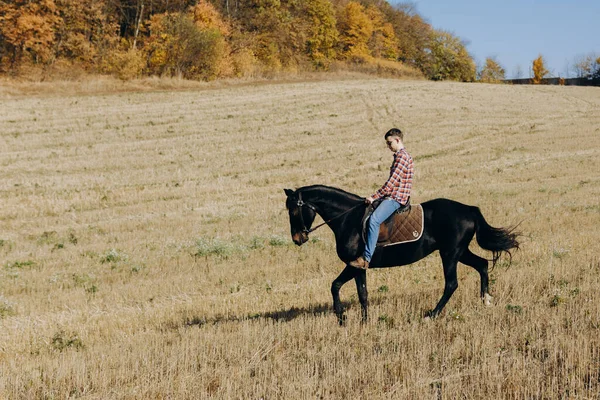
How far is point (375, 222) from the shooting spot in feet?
25.9

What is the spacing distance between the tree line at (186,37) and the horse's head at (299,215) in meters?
48.1

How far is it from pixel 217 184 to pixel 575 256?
57.1 feet

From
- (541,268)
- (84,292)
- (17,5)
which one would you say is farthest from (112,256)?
(17,5)

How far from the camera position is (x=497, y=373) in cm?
542

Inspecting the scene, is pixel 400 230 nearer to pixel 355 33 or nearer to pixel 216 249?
pixel 216 249

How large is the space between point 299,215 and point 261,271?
410 cm

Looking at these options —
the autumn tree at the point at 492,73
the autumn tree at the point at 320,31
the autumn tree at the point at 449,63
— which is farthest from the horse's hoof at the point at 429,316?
the autumn tree at the point at 492,73

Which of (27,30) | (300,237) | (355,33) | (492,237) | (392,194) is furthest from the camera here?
(355,33)

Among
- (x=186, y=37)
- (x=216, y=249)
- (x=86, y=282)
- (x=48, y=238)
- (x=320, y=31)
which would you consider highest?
(x=320, y=31)

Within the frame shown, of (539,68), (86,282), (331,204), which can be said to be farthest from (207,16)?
(539,68)

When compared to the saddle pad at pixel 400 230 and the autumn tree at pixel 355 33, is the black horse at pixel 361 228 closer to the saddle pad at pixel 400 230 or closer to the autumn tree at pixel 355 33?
the saddle pad at pixel 400 230

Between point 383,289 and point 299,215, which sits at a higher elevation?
point 299,215

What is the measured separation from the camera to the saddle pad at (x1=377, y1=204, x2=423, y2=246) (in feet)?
26.7

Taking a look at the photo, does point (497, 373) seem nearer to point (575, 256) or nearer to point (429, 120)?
point (575, 256)
